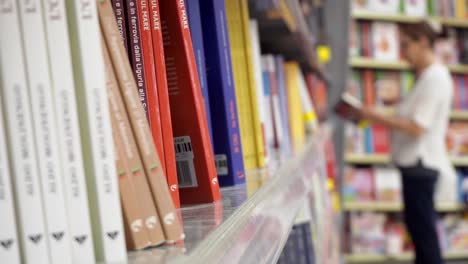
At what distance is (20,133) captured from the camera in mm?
406

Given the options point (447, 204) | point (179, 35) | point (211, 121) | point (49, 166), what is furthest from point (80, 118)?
point (447, 204)

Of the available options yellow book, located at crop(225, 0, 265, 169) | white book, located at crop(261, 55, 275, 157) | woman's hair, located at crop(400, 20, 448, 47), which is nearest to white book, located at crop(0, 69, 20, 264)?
yellow book, located at crop(225, 0, 265, 169)

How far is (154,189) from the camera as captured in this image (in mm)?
507

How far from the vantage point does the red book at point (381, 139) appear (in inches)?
176

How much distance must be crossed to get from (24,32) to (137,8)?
0.23 metres

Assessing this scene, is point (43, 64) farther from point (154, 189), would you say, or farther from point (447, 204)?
point (447, 204)

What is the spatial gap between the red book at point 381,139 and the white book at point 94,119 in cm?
416

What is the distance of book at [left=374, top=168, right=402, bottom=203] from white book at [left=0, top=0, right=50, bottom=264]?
4.18 m

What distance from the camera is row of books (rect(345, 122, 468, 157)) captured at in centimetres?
446

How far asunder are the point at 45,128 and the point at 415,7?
4328mm

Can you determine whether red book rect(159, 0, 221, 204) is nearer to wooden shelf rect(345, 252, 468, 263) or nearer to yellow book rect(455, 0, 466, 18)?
wooden shelf rect(345, 252, 468, 263)

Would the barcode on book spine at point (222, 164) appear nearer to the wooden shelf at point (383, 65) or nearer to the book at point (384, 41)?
the wooden shelf at point (383, 65)

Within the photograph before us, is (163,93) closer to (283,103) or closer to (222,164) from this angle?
(222,164)

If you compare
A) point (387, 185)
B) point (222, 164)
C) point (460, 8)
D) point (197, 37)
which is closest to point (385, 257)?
point (387, 185)
